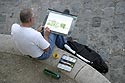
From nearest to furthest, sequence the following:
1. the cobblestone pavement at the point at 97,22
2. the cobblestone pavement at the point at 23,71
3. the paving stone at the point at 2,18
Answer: the cobblestone pavement at the point at 23,71 < the cobblestone pavement at the point at 97,22 < the paving stone at the point at 2,18

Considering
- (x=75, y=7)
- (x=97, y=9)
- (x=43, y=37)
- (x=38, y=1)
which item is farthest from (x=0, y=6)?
(x=43, y=37)

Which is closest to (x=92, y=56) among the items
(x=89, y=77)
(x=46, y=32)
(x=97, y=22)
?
(x=89, y=77)

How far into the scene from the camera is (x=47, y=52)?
5223mm

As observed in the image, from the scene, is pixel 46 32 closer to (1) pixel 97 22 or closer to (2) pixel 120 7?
(1) pixel 97 22

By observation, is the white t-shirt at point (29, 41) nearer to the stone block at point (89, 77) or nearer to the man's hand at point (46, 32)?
the man's hand at point (46, 32)

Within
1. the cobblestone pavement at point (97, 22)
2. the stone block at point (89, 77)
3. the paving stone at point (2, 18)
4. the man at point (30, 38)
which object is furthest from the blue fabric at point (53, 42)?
the paving stone at point (2, 18)

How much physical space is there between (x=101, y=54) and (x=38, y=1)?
6.50 ft

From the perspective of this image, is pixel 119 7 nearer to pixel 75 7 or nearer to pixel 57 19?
pixel 75 7

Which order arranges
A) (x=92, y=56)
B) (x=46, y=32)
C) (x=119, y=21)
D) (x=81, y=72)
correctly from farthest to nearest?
(x=119, y=21) < (x=92, y=56) < (x=46, y=32) < (x=81, y=72)

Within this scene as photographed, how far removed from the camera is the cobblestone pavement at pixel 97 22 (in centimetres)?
631

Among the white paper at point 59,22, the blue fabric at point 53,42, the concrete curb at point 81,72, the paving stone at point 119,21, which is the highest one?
the white paper at point 59,22

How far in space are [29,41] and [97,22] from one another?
2.27m

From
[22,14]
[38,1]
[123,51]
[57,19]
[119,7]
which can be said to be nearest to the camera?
[22,14]

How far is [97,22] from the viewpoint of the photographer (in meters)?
6.91
